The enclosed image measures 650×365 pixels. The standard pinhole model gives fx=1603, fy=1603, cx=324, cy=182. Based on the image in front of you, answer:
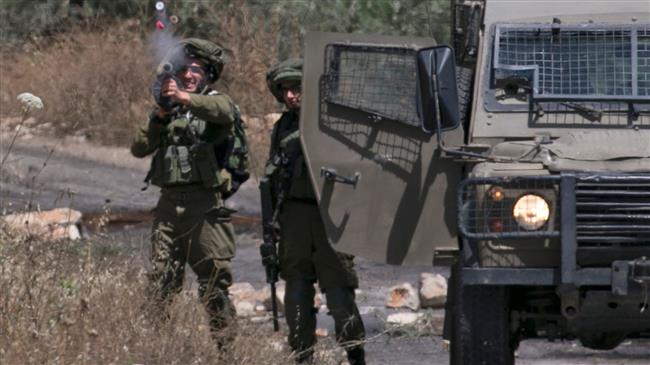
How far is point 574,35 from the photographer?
7941 millimetres

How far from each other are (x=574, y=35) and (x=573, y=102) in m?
0.57

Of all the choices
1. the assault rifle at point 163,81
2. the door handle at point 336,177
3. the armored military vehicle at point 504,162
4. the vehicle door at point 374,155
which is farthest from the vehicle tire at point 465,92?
the assault rifle at point 163,81

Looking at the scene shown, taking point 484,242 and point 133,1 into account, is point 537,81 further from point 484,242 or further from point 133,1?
point 133,1

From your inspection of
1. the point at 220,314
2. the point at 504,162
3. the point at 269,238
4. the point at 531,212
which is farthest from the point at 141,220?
the point at 531,212

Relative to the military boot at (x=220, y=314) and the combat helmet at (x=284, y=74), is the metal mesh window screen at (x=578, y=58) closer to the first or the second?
the combat helmet at (x=284, y=74)

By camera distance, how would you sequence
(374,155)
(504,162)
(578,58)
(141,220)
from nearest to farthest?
(504,162)
(374,155)
(578,58)
(141,220)

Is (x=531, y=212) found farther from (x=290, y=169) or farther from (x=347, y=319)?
(x=290, y=169)

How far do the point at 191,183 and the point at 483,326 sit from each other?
1.89m

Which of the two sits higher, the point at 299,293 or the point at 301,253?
the point at 301,253

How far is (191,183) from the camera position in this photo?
8023mm

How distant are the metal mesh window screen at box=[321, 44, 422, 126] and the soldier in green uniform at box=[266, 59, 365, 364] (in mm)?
735

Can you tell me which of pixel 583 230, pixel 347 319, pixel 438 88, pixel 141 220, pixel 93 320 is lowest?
pixel 141 220

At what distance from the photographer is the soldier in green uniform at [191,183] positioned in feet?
A: 26.1

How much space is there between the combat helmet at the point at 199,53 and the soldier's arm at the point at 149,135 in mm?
334
